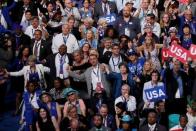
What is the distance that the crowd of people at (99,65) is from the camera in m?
12.7

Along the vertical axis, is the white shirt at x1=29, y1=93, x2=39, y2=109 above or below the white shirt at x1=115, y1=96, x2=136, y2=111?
above

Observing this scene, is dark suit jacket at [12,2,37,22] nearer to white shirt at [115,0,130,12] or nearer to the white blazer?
white shirt at [115,0,130,12]

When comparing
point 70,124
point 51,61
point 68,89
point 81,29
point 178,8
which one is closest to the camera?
point 70,124

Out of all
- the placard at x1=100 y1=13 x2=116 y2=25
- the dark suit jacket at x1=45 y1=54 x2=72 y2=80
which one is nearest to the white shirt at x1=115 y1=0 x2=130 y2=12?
the placard at x1=100 y1=13 x2=116 y2=25

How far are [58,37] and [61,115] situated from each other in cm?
252

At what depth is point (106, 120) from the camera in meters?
12.6

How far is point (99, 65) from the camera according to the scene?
1369 cm

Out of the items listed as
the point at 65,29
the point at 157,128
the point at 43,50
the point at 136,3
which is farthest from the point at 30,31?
→ the point at 157,128

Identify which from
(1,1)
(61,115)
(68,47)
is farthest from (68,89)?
(1,1)

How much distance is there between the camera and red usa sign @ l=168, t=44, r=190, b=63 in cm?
1342

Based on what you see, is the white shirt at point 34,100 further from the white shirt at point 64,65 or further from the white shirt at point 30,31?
the white shirt at point 30,31

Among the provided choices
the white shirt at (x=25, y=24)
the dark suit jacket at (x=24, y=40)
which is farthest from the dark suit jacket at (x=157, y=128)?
the white shirt at (x=25, y=24)

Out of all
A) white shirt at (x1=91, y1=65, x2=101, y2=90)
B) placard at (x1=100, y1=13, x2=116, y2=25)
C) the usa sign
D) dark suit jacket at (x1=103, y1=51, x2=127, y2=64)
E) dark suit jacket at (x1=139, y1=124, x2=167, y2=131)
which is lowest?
dark suit jacket at (x1=139, y1=124, x2=167, y2=131)

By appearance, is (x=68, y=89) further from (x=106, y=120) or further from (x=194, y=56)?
(x=194, y=56)
